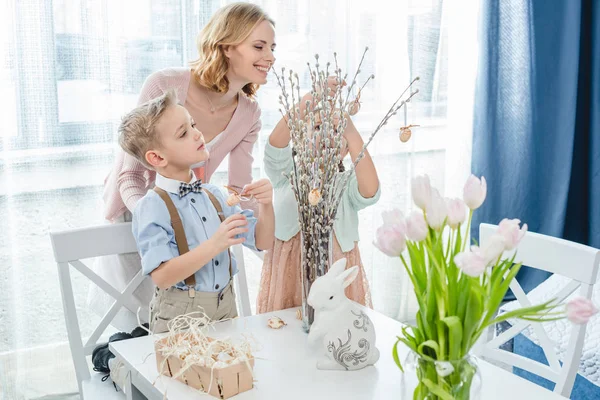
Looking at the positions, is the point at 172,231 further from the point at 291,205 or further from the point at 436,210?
the point at 436,210

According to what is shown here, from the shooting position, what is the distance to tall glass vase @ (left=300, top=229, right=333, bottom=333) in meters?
1.63

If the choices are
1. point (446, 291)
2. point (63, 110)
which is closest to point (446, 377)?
point (446, 291)

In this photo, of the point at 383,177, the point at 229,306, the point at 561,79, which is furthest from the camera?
the point at 561,79

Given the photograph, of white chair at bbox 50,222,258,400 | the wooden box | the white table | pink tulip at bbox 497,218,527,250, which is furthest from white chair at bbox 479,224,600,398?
white chair at bbox 50,222,258,400

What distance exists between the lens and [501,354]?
6.21ft

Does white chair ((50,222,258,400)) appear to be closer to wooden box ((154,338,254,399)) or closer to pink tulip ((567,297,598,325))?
wooden box ((154,338,254,399))

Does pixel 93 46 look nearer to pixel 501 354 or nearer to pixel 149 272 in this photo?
pixel 149 272

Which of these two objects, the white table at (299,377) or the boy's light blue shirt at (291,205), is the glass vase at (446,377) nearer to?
the white table at (299,377)

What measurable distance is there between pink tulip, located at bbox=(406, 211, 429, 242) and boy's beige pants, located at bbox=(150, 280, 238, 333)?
774mm

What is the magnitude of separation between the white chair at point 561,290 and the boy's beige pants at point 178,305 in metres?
0.67

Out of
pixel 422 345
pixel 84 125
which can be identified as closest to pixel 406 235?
pixel 422 345

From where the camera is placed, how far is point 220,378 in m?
1.32

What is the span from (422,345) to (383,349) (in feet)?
1.42

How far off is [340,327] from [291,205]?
529mm
